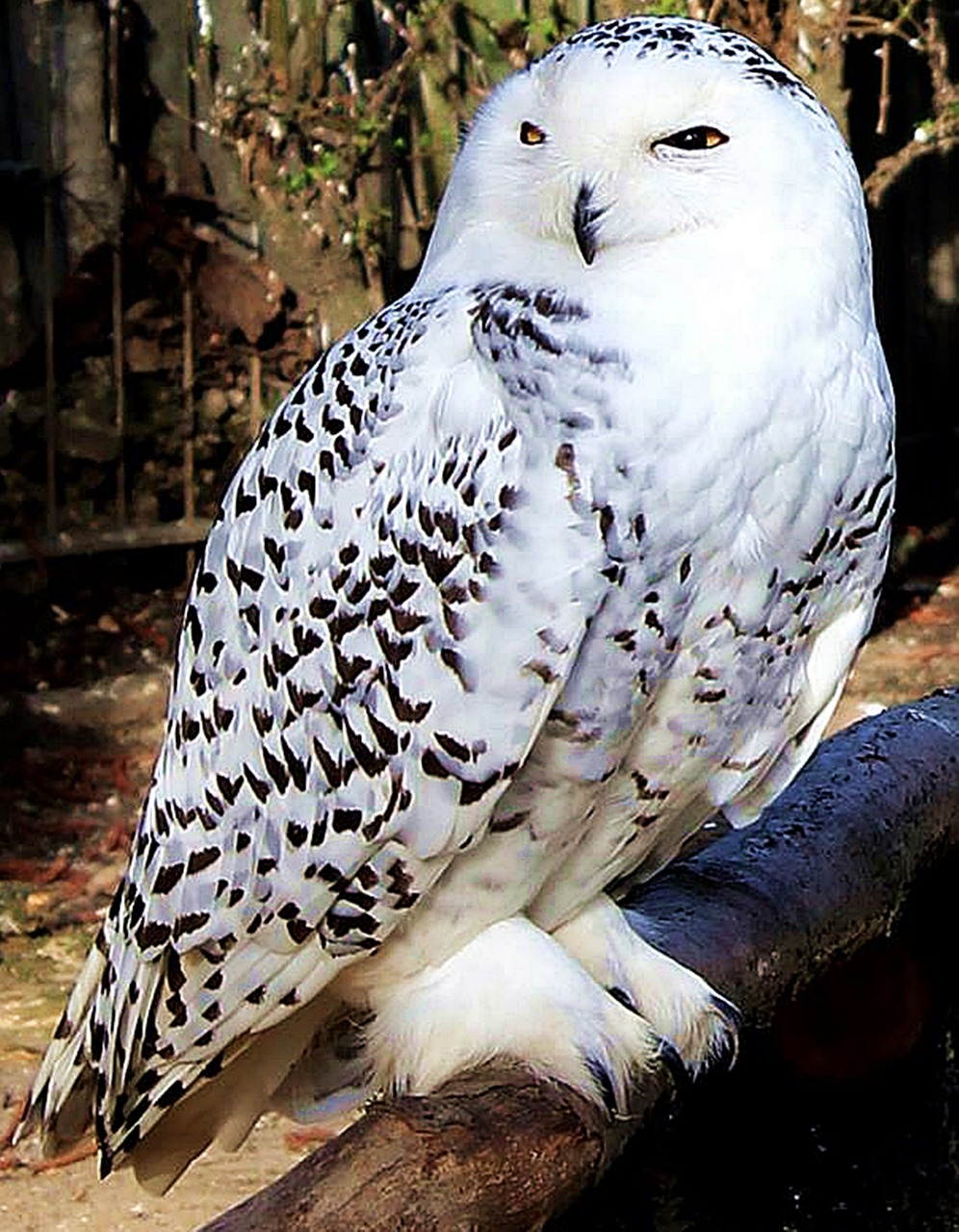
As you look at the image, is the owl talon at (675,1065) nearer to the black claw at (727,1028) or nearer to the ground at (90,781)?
the black claw at (727,1028)

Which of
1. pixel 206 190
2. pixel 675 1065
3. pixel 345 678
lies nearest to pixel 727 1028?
pixel 675 1065

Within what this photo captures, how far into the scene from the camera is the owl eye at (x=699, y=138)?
2.62 m

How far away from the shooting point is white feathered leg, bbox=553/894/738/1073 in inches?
118

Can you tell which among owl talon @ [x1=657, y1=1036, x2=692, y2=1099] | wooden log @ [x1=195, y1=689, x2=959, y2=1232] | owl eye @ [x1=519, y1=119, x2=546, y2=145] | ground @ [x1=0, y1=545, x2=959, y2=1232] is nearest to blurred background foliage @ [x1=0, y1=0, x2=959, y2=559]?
ground @ [x1=0, y1=545, x2=959, y2=1232]

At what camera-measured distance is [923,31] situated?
7.26 m

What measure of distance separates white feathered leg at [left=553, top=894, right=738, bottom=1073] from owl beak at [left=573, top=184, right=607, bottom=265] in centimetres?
90

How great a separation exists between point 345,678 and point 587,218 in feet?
2.07

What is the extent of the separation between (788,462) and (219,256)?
16.3ft

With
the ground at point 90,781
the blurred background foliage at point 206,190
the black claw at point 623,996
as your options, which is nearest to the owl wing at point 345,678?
the black claw at point 623,996

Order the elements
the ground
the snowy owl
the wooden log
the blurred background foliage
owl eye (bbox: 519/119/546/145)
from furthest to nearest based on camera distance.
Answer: the blurred background foliage < the ground < owl eye (bbox: 519/119/546/145) < the snowy owl < the wooden log

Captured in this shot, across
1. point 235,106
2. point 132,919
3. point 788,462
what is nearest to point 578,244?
point 788,462

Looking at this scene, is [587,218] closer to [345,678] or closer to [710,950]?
[345,678]

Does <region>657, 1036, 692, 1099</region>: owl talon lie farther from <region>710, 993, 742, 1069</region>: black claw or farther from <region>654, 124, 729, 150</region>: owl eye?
<region>654, 124, 729, 150</region>: owl eye

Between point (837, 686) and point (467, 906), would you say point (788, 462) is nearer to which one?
point (837, 686)
